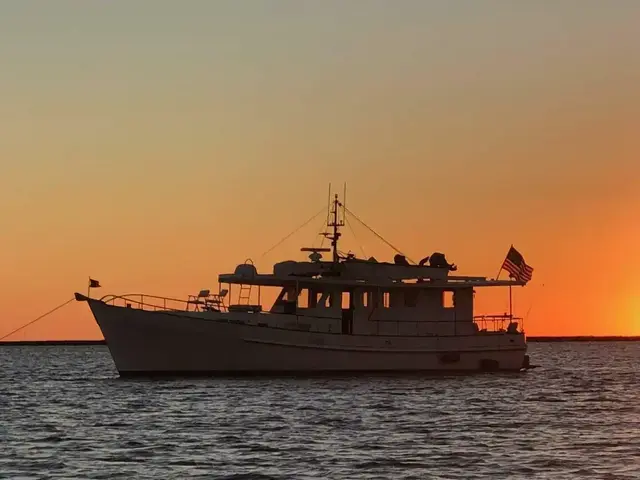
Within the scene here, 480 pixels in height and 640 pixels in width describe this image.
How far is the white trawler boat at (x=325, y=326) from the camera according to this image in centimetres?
5228

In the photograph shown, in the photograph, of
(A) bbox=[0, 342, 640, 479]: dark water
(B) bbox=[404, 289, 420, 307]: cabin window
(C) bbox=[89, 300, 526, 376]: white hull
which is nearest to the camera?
(A) bbox=[0, 342, 640, 479]: dark water

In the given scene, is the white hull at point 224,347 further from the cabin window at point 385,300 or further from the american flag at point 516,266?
the american flag at point 516,266

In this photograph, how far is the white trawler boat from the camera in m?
52.3

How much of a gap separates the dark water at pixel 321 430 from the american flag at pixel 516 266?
525cm

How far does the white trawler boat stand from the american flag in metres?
0.05

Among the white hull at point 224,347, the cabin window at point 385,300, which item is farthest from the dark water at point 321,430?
the cabin window at point 385,300

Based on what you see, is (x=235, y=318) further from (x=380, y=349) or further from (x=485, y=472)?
(x=485, y=472)

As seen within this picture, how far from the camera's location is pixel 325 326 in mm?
53906

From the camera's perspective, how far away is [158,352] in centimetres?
5256

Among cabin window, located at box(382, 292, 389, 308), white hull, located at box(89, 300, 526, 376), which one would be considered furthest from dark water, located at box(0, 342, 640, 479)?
cabin window, located at box(382, 292, 389, 308)

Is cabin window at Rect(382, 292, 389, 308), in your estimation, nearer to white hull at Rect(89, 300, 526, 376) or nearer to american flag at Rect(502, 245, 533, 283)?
white hull at Rect(89, 300, 526, 376)

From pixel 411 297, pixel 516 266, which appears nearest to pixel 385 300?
pixel 411 297

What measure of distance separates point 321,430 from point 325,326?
62.8ft

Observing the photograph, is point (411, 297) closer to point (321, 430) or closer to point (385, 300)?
point (385, 300)
